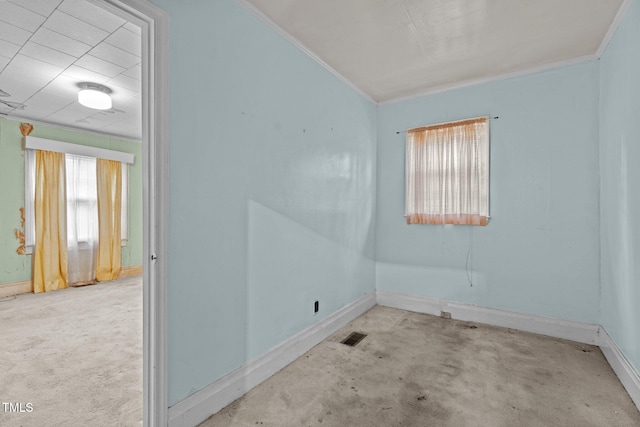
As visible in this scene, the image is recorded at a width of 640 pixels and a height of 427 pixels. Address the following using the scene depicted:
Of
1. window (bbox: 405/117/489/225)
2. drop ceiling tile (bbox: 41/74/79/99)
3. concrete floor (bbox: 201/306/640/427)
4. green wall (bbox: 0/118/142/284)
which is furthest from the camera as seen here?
green wall (bbox: 0/118/142/284)

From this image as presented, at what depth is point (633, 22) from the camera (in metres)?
2.09

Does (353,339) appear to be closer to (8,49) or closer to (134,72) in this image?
(134,72)

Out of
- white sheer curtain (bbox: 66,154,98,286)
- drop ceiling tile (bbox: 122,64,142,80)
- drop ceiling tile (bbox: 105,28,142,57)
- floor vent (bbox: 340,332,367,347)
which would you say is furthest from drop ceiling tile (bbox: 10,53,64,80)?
floor vent (bbox: 340,332,367,347)

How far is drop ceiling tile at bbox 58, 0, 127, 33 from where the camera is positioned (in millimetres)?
2039

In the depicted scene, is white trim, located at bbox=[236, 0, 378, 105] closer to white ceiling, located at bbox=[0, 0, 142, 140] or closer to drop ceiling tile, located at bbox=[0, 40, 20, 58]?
white ceiling, located at bbox=[0, 0, 142, 140]

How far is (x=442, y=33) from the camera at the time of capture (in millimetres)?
2545

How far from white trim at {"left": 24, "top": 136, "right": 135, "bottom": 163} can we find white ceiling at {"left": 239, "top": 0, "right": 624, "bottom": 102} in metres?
4.56

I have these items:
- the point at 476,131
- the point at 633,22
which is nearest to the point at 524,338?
the point at 476,131

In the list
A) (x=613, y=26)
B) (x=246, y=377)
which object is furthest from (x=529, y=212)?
(x=246, y=377)

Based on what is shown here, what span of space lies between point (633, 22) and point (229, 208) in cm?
304

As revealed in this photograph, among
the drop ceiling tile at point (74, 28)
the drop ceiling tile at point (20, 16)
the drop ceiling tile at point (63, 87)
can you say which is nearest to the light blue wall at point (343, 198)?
the drop ceiling tile at point (74, 28)

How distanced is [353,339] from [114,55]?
3.48 m

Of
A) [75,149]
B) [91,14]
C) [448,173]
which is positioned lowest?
[448,173]

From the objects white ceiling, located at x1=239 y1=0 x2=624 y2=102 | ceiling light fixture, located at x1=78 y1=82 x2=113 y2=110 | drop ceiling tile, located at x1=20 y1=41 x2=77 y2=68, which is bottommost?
ceiling light fixture, located at x1=78 y1=82 x2=113 y2=110
